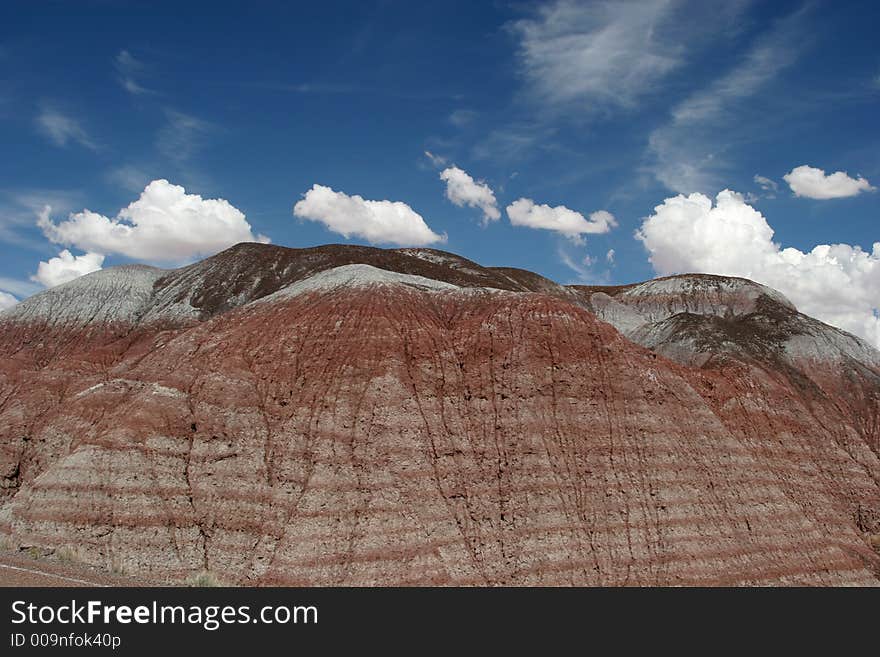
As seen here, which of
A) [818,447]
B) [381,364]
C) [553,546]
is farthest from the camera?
[818,447]

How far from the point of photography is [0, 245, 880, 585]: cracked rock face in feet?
112

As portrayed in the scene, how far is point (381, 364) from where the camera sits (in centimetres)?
4241

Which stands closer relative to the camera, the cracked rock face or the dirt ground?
the dirt ground

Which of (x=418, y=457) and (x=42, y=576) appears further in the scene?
(x=418, y=457)

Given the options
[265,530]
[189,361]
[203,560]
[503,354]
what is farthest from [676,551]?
[189,361]

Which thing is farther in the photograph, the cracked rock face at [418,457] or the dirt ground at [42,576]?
the cracked rock face at [418,457]

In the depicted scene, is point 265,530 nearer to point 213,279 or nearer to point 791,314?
point 213,279

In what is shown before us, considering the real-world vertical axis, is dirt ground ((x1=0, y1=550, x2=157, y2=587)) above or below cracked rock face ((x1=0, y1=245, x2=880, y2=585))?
below

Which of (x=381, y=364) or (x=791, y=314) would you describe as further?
(x=791, y=314)

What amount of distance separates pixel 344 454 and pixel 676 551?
18.5m

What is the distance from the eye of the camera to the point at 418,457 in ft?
126

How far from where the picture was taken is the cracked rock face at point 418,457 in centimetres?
3406

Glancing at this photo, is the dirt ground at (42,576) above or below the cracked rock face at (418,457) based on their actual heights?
below

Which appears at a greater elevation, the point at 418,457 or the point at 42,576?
the point at 418,457
